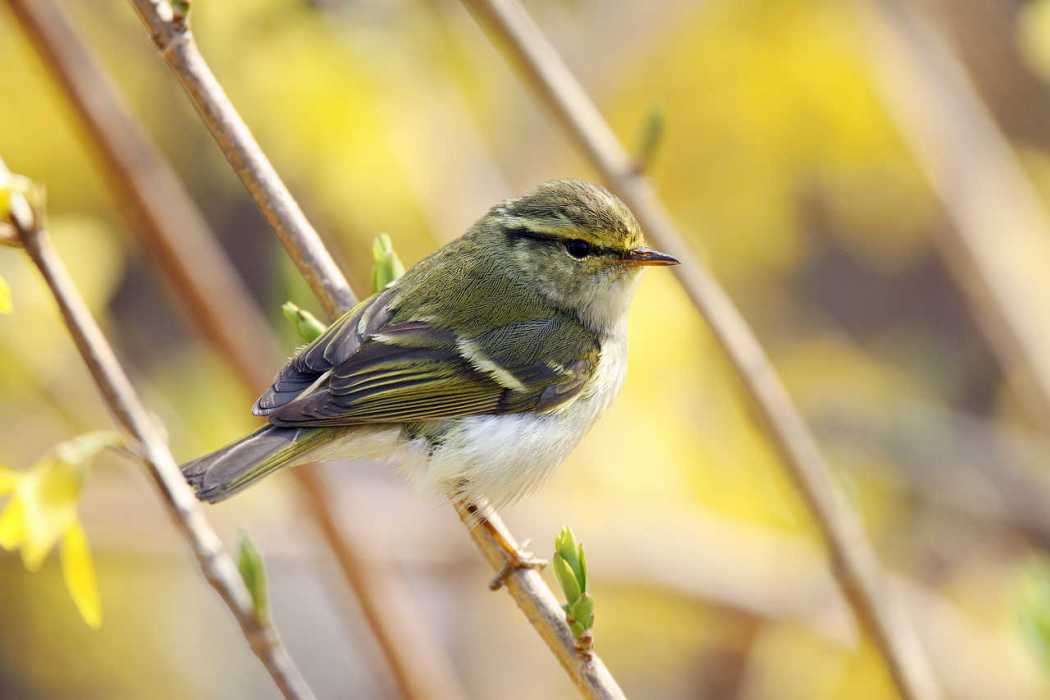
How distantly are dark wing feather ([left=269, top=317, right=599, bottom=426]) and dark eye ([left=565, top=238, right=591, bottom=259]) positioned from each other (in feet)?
0.52

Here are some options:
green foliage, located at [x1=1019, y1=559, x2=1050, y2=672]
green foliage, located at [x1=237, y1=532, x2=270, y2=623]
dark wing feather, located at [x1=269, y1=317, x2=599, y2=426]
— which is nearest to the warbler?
dark wing feather, located at [x1=269, y1=317, x2=599, y2=426]

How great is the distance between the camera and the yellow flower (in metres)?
1.37

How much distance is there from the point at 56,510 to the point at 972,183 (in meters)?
3.09

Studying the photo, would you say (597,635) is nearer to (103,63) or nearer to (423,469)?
(423,469)

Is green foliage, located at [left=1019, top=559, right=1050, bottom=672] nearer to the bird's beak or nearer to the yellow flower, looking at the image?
the bird's beak

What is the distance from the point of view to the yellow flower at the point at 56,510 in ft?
4.48

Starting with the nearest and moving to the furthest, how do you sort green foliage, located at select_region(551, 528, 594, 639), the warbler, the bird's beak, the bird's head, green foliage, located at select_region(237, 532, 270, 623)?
green foliage, located at select_region(237, 532, 270, 623)
green foliage, located at select_region(551, 528, 594, 639)
the warbler
the bird's beak
the bird's head

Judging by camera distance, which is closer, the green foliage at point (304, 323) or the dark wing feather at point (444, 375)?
the green foliage at point (304, 323)

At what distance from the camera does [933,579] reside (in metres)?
4.67

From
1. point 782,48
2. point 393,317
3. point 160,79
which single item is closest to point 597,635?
point 393,317

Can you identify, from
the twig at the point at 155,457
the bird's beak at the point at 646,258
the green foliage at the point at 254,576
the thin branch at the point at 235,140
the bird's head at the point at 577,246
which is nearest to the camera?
the twig at the point at 155,457

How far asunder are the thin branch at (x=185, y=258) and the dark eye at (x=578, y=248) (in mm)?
779

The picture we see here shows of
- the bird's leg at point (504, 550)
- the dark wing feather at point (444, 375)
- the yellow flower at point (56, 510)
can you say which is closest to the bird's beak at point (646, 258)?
the dark wing feather at point (444, 375)

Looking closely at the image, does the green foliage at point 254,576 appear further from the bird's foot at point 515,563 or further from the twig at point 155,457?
the bird's foot at point 515,563
